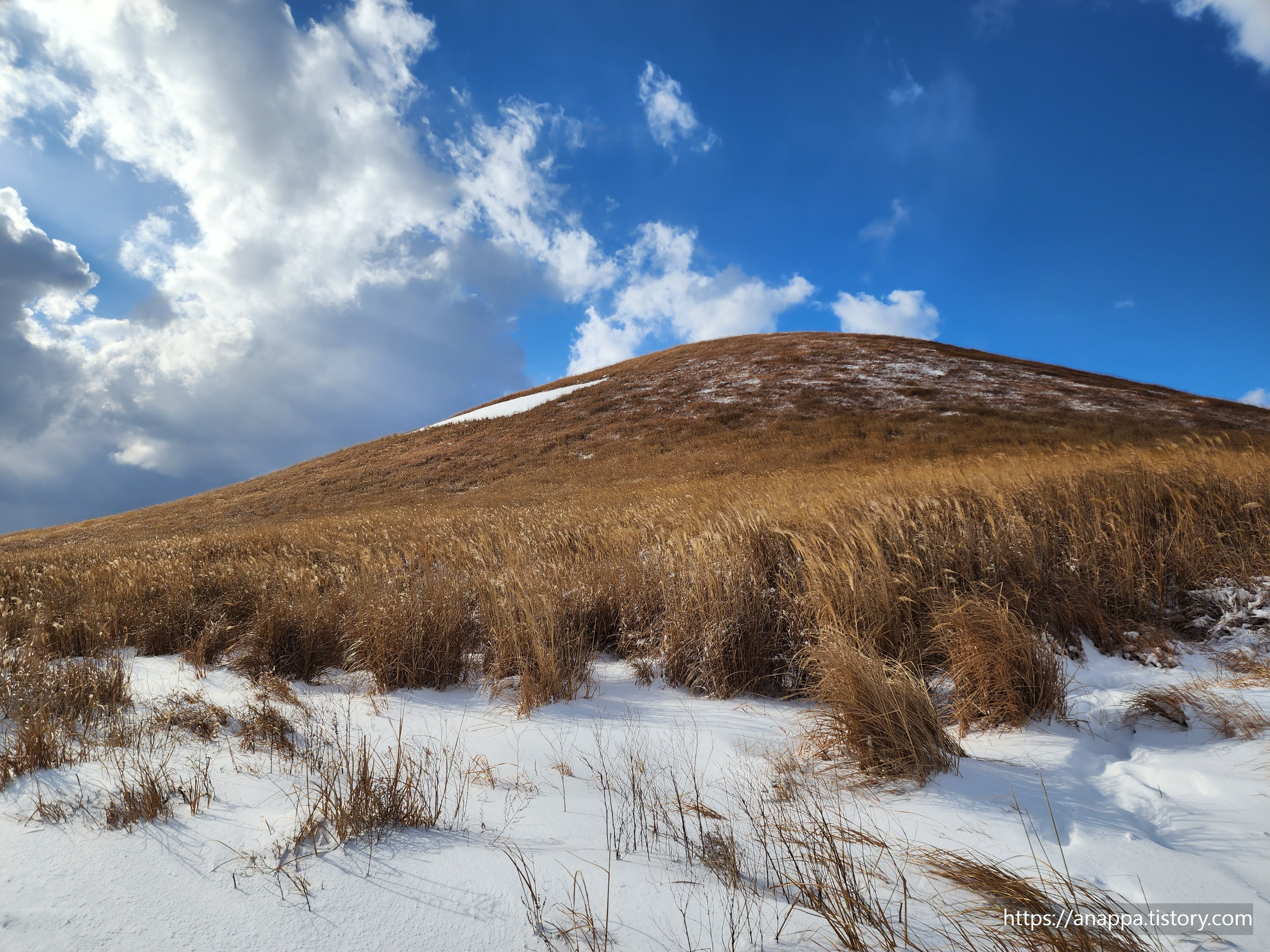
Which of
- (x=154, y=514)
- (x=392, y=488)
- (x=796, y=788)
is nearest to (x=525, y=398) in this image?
(x=392, y=488)

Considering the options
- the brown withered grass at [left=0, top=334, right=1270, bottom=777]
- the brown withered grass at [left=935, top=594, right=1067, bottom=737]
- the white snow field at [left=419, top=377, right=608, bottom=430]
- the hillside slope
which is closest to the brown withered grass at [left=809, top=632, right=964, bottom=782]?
the brown withered grass at [left=0, top=334, right=1270, bottom=777]

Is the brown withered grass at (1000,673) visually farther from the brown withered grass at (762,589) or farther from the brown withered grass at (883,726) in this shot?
the brown withered grass at (883,726)

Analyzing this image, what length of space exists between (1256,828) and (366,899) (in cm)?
315

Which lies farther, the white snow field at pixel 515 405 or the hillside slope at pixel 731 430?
the white snow field at pixel 515 405

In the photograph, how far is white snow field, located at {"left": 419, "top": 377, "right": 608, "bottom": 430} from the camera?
35219mm

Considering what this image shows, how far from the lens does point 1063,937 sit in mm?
1430

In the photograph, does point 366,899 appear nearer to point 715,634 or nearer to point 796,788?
point 796,788

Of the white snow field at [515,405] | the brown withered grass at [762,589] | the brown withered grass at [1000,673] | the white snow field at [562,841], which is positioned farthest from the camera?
the white snow field at [515,405]

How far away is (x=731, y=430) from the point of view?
26109 millimetres

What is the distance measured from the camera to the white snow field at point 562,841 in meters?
1.65

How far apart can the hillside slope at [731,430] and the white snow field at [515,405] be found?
30.4 inches

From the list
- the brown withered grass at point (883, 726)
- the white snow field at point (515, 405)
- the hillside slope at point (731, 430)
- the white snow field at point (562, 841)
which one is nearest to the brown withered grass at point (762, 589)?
the brown withered grass at point (883, 726)

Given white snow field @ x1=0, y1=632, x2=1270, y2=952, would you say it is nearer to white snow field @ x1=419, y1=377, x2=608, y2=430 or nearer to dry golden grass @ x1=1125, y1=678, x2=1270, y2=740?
dry golden grass @ x1=1125, y1=678, x2=1270, y2=740

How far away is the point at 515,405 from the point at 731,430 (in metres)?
16.9
